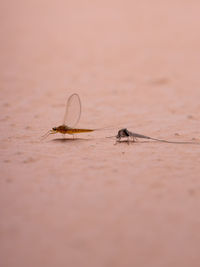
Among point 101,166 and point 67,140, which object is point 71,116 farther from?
point 101,166

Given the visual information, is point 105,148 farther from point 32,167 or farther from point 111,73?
point 111,73

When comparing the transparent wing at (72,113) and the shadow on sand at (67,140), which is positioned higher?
the transparent wing at (72,113)

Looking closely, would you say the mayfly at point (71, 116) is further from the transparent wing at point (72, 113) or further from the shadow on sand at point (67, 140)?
the shadow on sand at point (67, 140)

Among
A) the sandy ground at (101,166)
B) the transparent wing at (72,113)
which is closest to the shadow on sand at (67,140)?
the sandy ground at (101,166)

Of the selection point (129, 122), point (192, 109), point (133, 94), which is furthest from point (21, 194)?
point (133, 94)

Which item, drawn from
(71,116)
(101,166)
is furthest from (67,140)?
(101,166)

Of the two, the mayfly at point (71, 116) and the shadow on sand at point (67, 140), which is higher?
the mayfly at point (71, 116)

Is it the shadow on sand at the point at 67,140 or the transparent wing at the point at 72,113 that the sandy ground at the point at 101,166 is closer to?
the shadow on sand at the point at 67,140

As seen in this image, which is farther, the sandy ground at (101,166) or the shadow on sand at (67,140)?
the shadow on sand at (67,140)

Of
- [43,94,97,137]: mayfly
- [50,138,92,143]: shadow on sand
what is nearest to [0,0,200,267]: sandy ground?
[50,138,92,143]: shadow on sand

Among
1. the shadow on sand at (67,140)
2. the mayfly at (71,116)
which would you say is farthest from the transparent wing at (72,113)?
the shadow on sand at (67,140)
